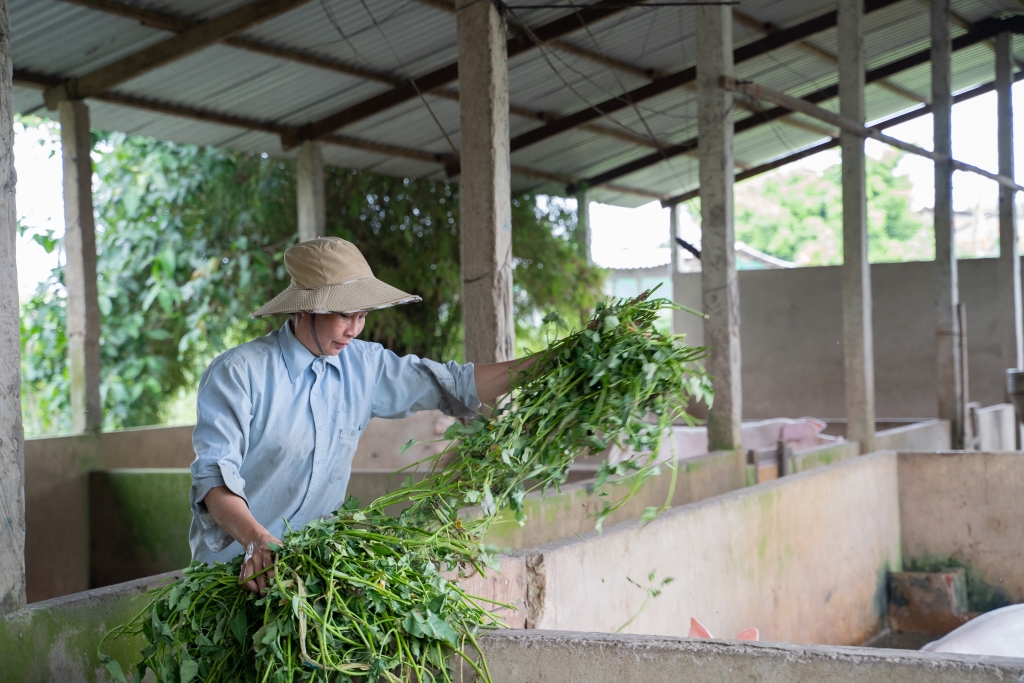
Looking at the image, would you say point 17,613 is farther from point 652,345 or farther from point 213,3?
point 213,3

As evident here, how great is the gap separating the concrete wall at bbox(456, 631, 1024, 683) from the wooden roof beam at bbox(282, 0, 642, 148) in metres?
6.57

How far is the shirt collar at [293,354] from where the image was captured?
2770mm

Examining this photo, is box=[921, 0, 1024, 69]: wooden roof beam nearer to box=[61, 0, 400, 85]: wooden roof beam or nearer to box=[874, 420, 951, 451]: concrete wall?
box=[874, 420, 951, 451]: concrete wall

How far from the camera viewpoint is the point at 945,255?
10.0 m

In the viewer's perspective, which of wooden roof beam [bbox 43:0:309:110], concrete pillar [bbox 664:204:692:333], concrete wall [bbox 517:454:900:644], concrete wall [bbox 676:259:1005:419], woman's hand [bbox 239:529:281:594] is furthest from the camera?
concrete pillar [bbox 664:204:692:333]

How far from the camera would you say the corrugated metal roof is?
24.1 ft

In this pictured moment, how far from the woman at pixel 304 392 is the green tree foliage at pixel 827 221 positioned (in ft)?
104

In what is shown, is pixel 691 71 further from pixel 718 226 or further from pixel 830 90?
pixel 718 226

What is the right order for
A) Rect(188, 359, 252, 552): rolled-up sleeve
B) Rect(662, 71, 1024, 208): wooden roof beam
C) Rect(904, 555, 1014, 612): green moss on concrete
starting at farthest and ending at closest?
Rect(662, 71, 1024, 208): wooden roof beam < Rect(904, 555, 1014, 612): green moss on concrete < Rect(188, 359, 252, 552): rolled-up sleeve

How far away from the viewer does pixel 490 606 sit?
3.15 meters

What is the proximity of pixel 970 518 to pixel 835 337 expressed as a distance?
8.17 m

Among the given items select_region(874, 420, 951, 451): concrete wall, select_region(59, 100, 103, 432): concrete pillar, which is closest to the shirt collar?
select_region(59, 100, 103, 432): concrete pillar

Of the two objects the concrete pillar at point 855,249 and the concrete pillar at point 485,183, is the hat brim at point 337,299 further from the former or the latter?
the concrete pillar at point 855,249

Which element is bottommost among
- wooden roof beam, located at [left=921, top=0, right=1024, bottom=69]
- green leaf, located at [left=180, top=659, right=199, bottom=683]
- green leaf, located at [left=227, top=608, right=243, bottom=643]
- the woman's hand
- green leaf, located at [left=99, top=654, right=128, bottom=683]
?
green leaf, located at [left=99, top=654, right=128, bottom=683]
